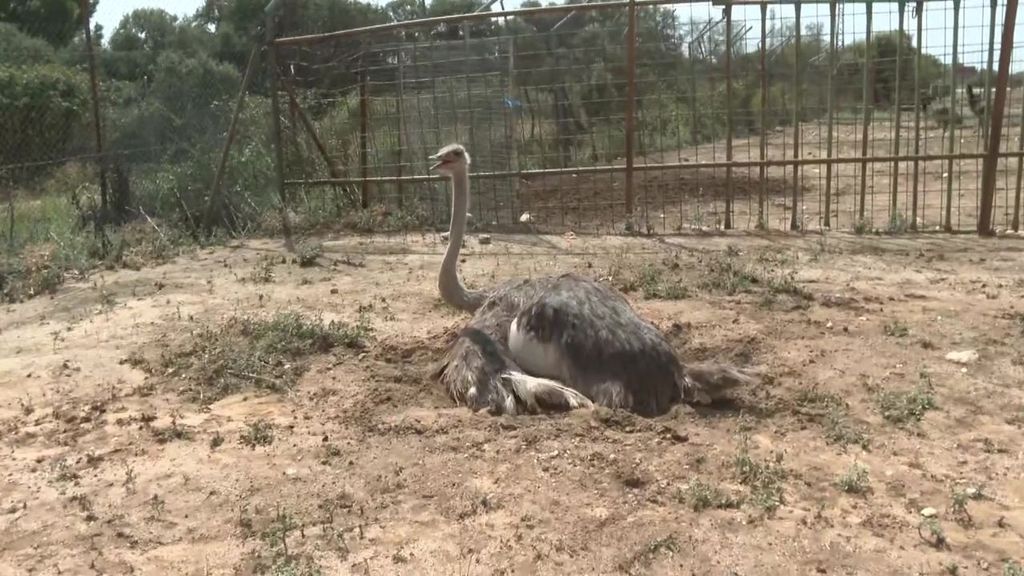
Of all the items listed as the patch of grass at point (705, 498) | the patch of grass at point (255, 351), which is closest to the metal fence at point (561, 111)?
the patch of grass at point (255, 351)

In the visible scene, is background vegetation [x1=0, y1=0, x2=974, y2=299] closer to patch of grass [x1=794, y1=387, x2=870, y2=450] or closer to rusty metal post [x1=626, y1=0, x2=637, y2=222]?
rusty metal post [x1=626, y1=0, x2=637, y2=222]

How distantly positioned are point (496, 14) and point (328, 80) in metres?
2.55

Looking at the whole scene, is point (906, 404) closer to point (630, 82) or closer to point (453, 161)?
point (453, 161)

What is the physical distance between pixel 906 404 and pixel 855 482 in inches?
41.3

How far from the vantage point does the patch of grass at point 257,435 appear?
15.5 feet

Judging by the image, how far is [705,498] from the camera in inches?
157

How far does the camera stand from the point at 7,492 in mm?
4348

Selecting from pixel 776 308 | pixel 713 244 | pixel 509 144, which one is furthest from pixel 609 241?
pixel 776 308

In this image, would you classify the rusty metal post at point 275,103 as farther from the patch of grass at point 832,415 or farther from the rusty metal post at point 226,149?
the patch of grass at point 832,415

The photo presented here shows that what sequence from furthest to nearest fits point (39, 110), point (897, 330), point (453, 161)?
point (39, 110) < point (453, 161) < point (897, 330)

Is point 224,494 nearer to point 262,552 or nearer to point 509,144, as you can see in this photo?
point 262,552

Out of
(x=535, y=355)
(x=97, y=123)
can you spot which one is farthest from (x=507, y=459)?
(x=97, y=123)

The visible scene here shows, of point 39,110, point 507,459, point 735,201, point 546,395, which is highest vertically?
point 39,110

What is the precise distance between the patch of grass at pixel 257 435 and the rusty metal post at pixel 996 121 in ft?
23.9
